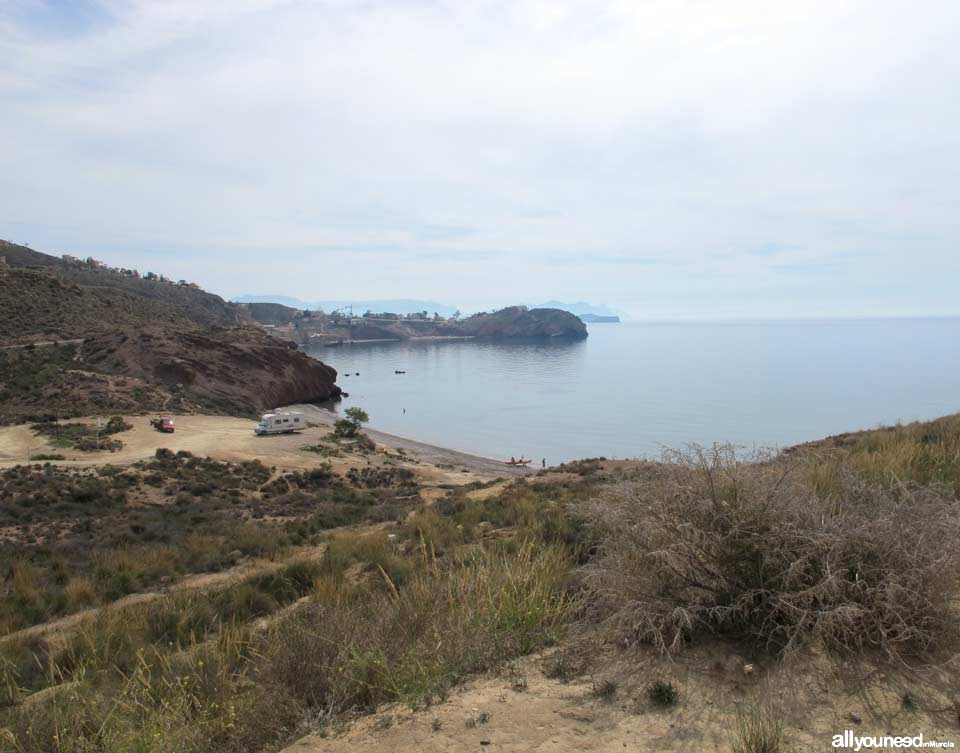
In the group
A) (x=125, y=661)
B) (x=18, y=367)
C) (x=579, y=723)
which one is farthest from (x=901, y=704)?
(x=18, y=367)

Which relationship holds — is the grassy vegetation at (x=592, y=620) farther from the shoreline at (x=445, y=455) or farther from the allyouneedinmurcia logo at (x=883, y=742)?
the shoreline at (x=445, y=455)

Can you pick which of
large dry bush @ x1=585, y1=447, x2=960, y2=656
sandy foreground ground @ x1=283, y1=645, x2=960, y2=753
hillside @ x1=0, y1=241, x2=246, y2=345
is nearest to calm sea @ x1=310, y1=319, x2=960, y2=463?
large dry bush @ x1=585, y1=447, x2=960, y2=656

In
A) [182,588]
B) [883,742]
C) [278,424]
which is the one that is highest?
[883,742]

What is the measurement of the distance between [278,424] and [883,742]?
41.2 meters

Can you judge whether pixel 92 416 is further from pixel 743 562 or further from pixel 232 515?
pixel 743 562

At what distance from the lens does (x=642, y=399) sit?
75.3 metres

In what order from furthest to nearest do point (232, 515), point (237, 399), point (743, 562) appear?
point (237, 399) → point (232, 515) → point (743, 562)

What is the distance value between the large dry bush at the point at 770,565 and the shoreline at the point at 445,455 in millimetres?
33292

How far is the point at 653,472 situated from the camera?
17.0 ft

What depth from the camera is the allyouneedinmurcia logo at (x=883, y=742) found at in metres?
2.80

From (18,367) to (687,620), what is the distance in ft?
178

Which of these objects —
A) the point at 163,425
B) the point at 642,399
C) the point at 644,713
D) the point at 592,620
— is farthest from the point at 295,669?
the point at 642,399

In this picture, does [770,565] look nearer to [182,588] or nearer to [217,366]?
[182,588]

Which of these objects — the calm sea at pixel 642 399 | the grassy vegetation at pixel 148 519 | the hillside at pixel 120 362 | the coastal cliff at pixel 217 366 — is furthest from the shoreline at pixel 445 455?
the grassy vegetation at pixel 148 519
